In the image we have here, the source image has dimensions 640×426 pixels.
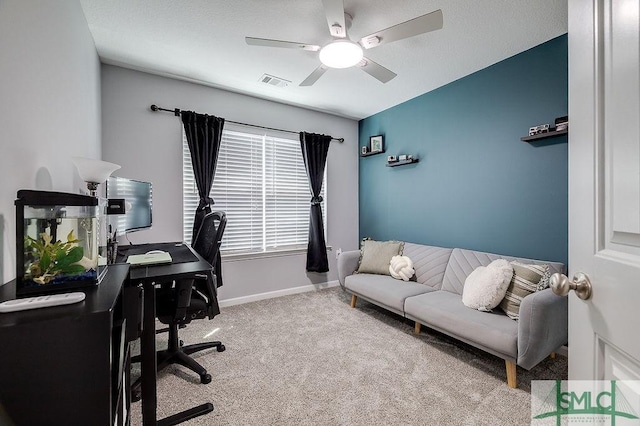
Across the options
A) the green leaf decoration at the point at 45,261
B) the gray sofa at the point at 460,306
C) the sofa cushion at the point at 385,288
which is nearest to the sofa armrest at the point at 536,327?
the gray sofa at the point at 460,306

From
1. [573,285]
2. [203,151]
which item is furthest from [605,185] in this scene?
[203,151]

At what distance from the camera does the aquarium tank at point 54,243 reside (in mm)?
792

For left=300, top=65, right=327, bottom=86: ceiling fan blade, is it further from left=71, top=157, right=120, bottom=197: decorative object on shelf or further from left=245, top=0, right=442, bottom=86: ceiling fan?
left=71, top=157, right=120, bottom=197: decorative object on shelf

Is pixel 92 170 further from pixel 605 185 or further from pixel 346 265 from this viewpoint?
pixel 346 265

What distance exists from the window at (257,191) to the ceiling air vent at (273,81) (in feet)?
2.02

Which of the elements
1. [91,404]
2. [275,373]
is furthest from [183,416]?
[91,404]

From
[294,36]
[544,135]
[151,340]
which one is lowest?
[151,340]

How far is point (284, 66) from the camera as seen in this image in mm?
2682

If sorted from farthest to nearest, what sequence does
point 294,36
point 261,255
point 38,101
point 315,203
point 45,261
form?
1. point 315,203
2. point 261,255
3. point 294,36
4. point 38,101
5. point 45,261

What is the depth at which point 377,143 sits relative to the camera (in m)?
3.96

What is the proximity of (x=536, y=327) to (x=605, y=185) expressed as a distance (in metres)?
1.50

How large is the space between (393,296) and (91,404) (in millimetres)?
2319

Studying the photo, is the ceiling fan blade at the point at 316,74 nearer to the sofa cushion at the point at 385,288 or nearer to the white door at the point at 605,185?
the white door at the point at 605,185

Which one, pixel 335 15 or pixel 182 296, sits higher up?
pixel 335 15
